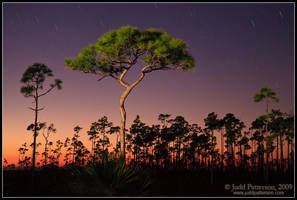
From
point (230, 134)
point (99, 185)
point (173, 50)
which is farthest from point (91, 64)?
point (230, 134)

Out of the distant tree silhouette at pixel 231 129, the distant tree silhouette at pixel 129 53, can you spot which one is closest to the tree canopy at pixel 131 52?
the distant tree silhouette at pixel 129 53

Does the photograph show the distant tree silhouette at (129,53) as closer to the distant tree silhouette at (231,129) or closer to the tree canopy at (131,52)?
the tree canopy at (131,52)

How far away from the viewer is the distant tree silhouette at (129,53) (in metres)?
17.6

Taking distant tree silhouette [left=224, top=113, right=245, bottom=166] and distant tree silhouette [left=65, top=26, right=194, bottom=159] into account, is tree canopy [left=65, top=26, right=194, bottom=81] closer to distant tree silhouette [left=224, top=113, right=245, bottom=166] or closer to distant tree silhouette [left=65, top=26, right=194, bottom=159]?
distant tree silhouette [left=65, top=26, right=194, bottom=159]

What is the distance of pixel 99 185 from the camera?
12.5 m

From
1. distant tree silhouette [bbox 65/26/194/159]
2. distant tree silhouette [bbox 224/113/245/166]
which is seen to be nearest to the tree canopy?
distant tree silhouette [bbox 65/26/194/159]

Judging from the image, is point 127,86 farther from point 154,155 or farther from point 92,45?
point 154,155

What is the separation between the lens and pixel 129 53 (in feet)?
60.3

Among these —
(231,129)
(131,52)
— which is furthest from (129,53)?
(231,129)

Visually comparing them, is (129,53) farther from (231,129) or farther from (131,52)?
(231,129)

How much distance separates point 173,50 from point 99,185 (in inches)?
400

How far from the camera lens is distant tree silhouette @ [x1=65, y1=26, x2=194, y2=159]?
57.6 feet

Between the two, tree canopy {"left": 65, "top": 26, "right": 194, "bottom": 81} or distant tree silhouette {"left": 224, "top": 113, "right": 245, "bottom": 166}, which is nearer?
tree canopy {"left": 65, "top": 26, "right": 194, "bottom": 81}

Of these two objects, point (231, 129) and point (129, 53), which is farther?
point (231, 129)
